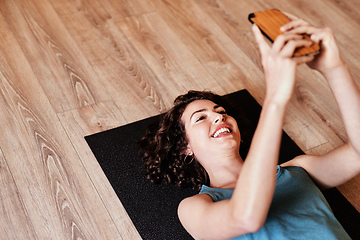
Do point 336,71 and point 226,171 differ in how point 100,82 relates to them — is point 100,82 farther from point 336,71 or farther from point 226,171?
point 336,71

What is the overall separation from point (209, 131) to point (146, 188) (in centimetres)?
46

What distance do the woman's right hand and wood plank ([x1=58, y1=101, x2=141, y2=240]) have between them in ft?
3.12

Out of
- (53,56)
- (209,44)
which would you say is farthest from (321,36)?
(53,56)

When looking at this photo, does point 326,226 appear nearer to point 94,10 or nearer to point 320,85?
point 320,85

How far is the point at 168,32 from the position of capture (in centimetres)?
286

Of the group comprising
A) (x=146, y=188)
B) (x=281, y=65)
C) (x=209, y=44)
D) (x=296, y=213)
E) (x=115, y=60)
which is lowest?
(x=296, y=213)

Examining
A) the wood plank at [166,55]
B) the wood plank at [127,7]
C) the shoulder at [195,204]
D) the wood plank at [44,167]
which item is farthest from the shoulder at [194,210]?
the wood plank at [127,7]

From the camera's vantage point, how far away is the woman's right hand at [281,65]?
3.74ft

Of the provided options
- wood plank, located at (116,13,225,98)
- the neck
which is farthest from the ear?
wood plank, located at (116,13,225,98)

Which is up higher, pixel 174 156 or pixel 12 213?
pixel 12 213

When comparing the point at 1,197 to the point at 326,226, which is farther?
the point at 1,197

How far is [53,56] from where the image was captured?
8.54 ft

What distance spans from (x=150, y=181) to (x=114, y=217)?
0.24 m

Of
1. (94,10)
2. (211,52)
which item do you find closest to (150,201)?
(211,52)
